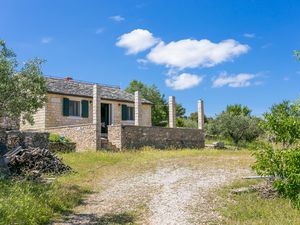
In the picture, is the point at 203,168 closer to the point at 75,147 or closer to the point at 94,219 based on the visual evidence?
the point at 94,219

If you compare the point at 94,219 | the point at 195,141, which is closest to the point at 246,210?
the point at 94,219

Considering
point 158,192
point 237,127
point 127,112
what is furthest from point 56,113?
point 158,192

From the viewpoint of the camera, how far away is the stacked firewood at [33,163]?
42.5 ft

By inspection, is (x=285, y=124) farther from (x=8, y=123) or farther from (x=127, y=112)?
(x=127, y=112)

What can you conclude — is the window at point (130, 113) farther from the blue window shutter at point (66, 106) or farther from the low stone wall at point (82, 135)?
the low stone wall at point (82, 135)

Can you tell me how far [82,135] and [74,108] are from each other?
5.42m

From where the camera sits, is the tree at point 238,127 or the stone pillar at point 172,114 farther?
the tree at point 238,127

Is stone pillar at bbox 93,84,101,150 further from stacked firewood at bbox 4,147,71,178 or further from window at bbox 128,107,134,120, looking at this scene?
window at bbox 128,107,134,120

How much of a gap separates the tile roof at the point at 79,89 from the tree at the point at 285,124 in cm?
1839

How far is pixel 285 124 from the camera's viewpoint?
9.16 meters

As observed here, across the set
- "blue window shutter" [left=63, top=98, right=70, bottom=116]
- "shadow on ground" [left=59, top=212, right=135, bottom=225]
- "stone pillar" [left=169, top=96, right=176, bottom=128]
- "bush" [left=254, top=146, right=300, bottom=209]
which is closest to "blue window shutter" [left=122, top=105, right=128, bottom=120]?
"stone pillar" [left=169, top=96, right=176, bottom=128]

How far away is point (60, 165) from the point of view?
13.9 metres

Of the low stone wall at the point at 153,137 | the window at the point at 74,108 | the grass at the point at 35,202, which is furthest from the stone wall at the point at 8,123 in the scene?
the grass at the point at 35,202

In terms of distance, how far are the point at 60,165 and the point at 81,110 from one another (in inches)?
528
